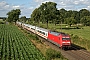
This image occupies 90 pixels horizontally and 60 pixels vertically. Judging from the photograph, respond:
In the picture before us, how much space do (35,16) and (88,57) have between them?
4242 inches

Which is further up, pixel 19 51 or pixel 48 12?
pixel 48 12

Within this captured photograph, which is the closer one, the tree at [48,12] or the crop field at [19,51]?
the crop field at [19,51]

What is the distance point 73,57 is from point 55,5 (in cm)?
8633

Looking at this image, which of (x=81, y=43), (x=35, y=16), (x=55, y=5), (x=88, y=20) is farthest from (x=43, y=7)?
(x=81, y=43)

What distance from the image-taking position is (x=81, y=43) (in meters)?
45.7

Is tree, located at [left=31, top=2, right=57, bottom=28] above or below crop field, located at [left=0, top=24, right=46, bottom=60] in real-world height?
above

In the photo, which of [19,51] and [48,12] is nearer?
[19,51]

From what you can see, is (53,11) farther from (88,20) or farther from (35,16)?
(88,20)

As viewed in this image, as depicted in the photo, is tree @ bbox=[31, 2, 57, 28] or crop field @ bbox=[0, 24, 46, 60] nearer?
crop field @ bbox=[0, 24, 46, 60]

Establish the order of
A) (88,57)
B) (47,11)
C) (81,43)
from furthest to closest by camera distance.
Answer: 1. (47,11)
2. (81,43)
3. (88,57)

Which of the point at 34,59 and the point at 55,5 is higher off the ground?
the point at 55,5

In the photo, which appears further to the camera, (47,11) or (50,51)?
(47,11)

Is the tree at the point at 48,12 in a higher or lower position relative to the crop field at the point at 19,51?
higher

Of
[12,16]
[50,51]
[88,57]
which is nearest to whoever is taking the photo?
[50,51]
